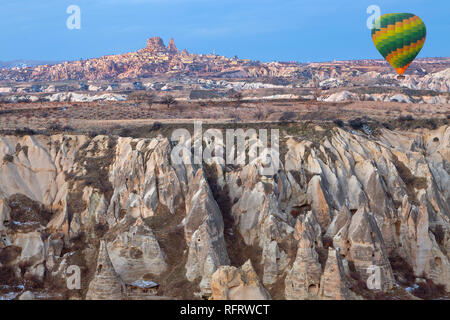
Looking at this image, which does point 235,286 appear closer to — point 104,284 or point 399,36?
point 104,284

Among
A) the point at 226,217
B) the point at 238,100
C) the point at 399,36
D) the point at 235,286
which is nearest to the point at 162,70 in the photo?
the point at 238,100

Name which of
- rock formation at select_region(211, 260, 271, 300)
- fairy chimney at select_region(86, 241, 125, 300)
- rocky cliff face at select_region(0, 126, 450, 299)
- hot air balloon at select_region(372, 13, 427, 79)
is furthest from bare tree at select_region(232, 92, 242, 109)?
rock formation at select_region(211, 260, 271, 300)

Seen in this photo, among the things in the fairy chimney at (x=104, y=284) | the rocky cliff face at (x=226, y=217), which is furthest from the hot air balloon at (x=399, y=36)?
the fairy chimney at (x=104, y=284)

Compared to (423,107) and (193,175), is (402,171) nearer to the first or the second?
(193,175)
